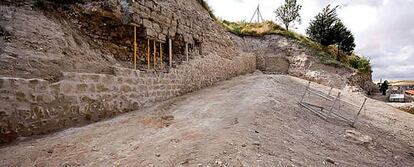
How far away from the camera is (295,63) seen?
1681 cm

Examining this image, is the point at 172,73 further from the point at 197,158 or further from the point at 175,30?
the point at 197,158

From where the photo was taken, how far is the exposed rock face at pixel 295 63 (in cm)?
1543

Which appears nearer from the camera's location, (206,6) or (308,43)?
(206,6)

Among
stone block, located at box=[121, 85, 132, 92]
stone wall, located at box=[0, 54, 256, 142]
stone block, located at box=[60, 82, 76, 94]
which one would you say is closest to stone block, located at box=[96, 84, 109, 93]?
stone wall, located at box=[0, 54, 256, 142]

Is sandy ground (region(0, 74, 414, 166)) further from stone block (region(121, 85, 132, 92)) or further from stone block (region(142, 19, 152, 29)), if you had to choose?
stone block (region(142, 19, 152, 29))

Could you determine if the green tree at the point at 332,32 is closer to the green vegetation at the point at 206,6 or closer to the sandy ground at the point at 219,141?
the green vegetation at the point at 206,6

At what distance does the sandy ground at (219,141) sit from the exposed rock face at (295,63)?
1070 cm

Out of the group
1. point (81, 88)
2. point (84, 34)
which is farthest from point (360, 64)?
point (81, 88)

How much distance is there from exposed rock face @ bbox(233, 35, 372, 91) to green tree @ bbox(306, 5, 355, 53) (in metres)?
2.78

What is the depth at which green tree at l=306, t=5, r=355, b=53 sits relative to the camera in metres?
18.4

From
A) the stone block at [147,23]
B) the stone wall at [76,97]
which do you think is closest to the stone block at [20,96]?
the stone wall at [76,97]

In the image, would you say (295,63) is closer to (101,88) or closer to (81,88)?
(101,88)

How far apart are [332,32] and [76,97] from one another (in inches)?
739

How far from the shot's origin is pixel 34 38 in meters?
4.53
